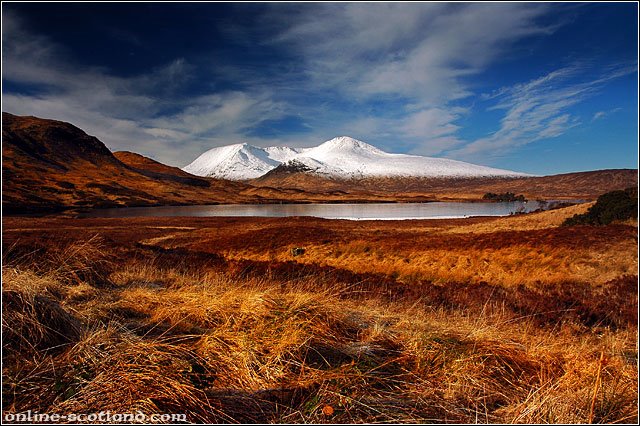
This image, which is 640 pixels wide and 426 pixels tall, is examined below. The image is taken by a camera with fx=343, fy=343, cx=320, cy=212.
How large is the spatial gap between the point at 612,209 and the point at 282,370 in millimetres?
25933

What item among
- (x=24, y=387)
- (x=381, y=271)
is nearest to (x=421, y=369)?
(x=24, y=387)

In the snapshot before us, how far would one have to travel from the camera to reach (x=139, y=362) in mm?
3033

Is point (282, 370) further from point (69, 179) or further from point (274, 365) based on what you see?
point (69, 179)

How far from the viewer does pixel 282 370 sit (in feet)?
10.3

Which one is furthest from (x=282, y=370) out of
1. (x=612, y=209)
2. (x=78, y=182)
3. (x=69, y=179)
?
(x=69, y=179)

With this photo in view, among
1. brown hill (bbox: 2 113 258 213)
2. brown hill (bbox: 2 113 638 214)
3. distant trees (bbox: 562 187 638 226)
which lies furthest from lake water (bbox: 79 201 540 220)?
distant trees (bbox: 562 187 638 226)

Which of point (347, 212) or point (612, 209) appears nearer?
point (612, 209)

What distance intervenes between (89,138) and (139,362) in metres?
237

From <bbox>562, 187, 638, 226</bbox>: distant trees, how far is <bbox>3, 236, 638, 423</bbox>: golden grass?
2138 centimetres

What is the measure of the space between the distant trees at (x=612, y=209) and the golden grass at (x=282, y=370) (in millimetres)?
21385

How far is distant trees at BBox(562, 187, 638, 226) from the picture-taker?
20000 mm

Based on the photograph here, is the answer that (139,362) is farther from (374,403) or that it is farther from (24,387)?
(374,403)

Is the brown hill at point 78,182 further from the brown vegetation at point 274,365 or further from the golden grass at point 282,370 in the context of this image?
the golden grass at point 282,370

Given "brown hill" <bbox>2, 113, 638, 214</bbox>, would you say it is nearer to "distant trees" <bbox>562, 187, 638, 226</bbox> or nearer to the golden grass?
the golden grass
